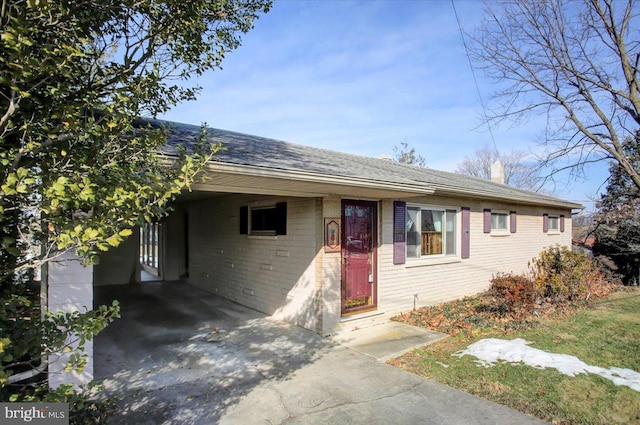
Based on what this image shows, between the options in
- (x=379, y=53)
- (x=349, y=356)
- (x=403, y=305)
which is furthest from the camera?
(x=379, y=53)

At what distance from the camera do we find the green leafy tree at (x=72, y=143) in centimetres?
188

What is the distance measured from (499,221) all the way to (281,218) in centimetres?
722

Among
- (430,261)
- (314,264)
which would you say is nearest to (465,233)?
(430,261)

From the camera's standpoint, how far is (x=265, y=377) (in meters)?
4.43

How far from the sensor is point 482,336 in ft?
19.6

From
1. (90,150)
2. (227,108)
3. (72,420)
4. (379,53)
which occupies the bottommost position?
(72,420)

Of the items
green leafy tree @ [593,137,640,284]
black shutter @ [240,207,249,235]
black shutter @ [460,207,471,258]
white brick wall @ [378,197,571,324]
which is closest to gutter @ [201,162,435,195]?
white brick wall @ [378,197,571,324]

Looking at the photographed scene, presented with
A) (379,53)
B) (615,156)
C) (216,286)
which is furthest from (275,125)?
(615,156)

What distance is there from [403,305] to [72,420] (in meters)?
6.17

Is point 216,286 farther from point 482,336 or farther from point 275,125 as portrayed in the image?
point 275,125

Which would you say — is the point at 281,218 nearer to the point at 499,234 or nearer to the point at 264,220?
Result: the point at 264,220

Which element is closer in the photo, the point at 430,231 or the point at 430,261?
the point at 430,261

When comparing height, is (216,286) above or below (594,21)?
below

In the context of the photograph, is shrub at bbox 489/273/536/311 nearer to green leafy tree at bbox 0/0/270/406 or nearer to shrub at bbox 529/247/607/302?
shrub at bbox 529/247/607/302
